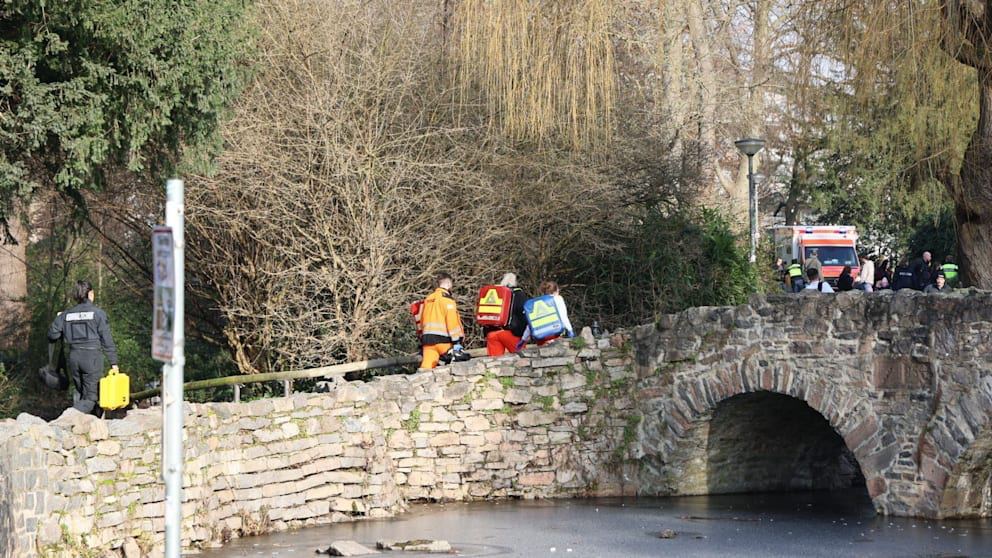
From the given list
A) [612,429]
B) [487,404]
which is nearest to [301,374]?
[487,404]

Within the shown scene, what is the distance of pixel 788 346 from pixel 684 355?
1.38 m

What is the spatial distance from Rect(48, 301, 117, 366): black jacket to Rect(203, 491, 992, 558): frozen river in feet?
8.08

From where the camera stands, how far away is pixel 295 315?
66.3ft

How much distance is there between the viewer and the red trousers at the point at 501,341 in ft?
60.7

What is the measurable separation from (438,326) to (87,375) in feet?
14.3

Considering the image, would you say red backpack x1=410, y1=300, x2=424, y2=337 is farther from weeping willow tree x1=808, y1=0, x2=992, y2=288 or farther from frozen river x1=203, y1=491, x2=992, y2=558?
weeping willow tree x1=808, y1=0, x2=992, y2=288

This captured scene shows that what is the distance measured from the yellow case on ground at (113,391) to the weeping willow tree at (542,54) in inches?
260

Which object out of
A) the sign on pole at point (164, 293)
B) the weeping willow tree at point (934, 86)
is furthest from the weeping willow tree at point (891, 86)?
the sign on pole at point (164, 293)

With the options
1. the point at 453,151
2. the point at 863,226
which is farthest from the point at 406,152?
the point at 863,226

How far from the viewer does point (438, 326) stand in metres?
17.8

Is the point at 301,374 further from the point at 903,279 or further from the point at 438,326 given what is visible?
the point at 903,279

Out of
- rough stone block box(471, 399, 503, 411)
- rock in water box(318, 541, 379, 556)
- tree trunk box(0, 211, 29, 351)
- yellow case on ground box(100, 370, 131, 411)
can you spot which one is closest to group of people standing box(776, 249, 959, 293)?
rough stone block box(471, 399, 503, 411)

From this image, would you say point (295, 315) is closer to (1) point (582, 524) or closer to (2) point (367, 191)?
(2) point (367, 191)

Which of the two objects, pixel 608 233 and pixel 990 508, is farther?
pixel 608 233
